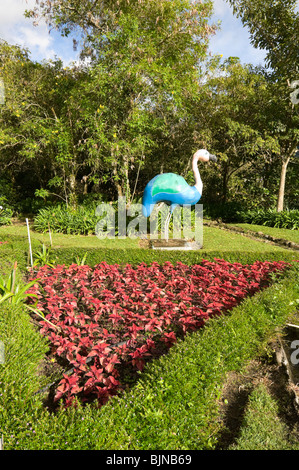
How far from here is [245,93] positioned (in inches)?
432

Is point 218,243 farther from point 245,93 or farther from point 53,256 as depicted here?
point 245,93

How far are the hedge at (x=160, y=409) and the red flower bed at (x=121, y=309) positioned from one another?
0.32 m

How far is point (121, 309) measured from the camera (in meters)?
3.66

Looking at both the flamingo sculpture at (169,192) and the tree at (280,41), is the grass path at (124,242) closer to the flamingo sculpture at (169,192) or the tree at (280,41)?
the flamingo sculpture at (169,192)

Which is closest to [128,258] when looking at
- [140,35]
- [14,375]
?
[14,375]

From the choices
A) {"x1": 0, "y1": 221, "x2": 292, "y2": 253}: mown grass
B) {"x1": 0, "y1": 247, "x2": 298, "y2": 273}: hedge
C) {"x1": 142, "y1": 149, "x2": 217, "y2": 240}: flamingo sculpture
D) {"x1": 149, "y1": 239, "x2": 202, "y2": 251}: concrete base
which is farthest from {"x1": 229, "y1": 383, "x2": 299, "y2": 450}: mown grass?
{"x1": 142, "y1": 149, "x2": 217, "y2": 240}: flamingo sculpture

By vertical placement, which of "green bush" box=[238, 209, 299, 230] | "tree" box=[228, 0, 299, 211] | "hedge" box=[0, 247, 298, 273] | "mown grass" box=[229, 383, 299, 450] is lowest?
"mown grass" box=[229, 383, 299, 450]

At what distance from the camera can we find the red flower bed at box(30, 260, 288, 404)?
278 cm

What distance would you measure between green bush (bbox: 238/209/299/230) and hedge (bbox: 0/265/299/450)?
25.5ft

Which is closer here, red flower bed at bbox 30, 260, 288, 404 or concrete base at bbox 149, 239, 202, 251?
red flower bed at bbox 30, 260, 288, 404

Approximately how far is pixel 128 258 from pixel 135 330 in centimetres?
273

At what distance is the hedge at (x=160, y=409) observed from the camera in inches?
72.8

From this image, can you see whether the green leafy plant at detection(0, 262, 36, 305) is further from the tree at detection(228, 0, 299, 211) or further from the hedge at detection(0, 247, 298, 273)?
the tree at detection(228, 0, 299, 211)

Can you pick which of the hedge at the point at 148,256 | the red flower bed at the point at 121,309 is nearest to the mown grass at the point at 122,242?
the hedge at the point at 148,256
